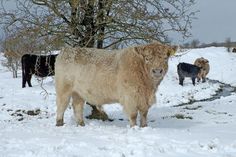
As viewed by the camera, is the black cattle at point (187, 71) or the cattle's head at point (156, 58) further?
the black cattle at point (187, 71)

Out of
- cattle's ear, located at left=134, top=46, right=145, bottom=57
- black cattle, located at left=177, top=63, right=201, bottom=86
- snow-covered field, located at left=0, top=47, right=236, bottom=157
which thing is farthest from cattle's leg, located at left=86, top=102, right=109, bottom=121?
black cattle, located at left=177, top=63, right=201, bottom=86

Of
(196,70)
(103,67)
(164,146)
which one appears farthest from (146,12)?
(196,70)

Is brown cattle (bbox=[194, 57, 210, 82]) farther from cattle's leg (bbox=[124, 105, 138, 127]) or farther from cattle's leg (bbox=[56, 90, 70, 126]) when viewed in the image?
cattle's leg (bbox=[124, 105, 138, 127])

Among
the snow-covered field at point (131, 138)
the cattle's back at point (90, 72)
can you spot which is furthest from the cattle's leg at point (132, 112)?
the cattle's back at point (90, 72)

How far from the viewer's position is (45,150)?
19.6 ft

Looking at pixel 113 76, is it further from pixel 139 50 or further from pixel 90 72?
pixel 139 50

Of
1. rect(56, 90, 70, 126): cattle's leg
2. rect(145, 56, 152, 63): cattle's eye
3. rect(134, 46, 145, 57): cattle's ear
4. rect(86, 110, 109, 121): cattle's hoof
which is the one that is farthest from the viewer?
rect(86, 110, 109, 121): cattle's hoof

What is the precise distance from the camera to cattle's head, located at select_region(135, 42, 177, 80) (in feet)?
27.6

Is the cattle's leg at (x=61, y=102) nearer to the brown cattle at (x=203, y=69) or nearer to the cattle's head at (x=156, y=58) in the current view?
the cattle's head at (x=156, y=58)

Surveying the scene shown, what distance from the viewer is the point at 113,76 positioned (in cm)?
900

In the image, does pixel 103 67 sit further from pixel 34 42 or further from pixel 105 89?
pixel 34 42

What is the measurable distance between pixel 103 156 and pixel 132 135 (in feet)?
5.45

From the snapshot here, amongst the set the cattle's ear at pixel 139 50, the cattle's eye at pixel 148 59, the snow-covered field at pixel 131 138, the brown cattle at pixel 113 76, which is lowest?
the snow-covered field at pixel 131 138

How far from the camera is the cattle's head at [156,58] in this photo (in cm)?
840
